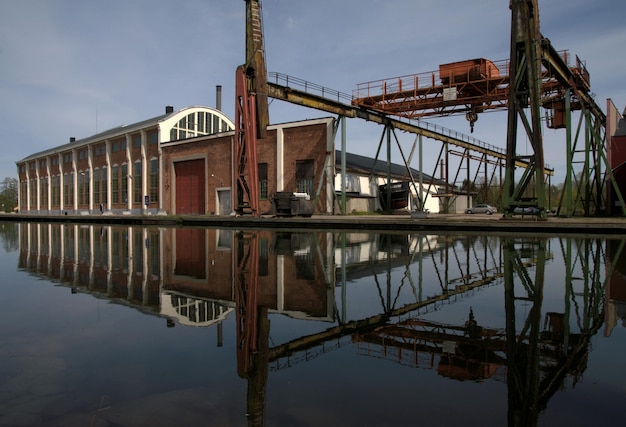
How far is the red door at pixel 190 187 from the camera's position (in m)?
34.6

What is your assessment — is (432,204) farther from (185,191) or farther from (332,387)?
(332,387)

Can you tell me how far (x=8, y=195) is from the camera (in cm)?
8256

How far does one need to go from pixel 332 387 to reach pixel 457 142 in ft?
111

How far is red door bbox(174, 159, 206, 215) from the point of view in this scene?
34.6m

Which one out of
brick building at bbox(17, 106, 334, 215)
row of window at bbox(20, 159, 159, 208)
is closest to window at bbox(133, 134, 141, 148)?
brick building at bbox(17, 106, 334, 215)

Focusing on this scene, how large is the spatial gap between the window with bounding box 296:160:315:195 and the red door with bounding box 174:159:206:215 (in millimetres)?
9316

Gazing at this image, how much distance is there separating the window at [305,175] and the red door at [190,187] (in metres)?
9.32

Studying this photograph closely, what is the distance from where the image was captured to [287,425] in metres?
2.07

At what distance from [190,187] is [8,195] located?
65990 mm

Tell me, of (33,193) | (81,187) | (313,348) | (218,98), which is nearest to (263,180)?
(218,98)

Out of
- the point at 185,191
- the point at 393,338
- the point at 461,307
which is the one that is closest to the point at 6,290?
the point at 393,338

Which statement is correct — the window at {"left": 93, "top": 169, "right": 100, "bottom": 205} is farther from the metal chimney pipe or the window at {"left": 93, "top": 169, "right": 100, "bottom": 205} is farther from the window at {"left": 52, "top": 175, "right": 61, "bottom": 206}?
the metal chimney pipe

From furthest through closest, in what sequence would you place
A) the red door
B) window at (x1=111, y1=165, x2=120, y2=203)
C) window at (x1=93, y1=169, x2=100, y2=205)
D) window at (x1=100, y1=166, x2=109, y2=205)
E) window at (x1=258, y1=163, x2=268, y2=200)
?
1. window at (x1=93, y1=169, x2=100, y2=205)
2. window at (x1=100, y1=166, x2=109, y2=205)
3. window at (x1=111, y1=165, x2=120, y2=203)
4. the red door
5. window at (x1=258, y1=163, x2=268, y2=200)

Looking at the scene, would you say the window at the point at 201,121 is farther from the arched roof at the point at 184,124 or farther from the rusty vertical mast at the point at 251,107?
the rusty vertical mast at the point at 251,107
